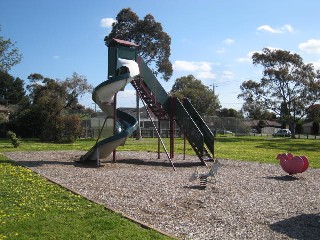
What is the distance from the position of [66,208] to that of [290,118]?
54477 mm

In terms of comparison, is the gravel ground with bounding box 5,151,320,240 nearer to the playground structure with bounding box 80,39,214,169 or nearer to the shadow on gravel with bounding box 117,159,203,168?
the playground structure with bounding box 80,39,214,169

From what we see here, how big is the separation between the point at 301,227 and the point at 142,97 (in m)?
12.4

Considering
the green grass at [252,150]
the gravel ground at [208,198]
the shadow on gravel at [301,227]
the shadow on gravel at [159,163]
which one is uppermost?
the green grass at [252,150]

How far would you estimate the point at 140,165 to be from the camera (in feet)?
56.2

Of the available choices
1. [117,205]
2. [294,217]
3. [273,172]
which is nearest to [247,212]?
[294,217]

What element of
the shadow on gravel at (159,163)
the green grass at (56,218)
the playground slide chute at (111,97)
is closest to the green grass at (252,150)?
the shadow on gravel at (159,163)

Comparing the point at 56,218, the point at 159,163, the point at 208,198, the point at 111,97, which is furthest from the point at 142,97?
the point at 56,218

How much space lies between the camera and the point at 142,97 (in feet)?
61.5

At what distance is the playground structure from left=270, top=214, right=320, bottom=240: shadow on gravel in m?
7.95

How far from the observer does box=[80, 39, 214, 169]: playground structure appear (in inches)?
647

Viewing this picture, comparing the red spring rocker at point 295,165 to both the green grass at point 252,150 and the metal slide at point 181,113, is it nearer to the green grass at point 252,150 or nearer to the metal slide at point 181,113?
the metal slide at point 181,113

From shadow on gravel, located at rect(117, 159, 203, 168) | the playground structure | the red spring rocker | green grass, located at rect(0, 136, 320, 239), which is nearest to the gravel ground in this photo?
the red spring rocker

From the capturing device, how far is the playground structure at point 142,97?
1644cm

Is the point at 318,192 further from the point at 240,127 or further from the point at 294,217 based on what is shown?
the point at 240,127
